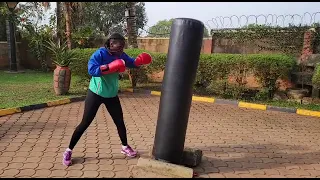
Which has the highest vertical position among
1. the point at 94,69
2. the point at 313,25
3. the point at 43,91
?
the point at 313,25

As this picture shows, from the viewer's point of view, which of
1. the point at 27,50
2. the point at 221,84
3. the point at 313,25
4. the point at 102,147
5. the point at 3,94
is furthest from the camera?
the point at 27,50

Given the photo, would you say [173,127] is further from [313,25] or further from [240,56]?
[313,25]

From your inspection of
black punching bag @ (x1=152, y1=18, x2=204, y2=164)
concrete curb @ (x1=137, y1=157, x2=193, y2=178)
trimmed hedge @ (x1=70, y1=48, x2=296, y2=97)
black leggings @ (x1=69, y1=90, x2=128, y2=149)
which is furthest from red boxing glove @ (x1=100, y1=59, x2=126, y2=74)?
trimmed hedge @ (x1=70, y1=48, x2=296, y2=97)

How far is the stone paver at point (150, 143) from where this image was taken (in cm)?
380

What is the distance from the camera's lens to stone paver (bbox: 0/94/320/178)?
380 cm

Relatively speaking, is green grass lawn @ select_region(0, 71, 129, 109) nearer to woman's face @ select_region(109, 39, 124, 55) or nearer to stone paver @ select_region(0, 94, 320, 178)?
stone paver @ select_region(0, 94, 320, 178)

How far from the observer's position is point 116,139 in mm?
4969

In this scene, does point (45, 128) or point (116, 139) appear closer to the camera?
point (116, 139)

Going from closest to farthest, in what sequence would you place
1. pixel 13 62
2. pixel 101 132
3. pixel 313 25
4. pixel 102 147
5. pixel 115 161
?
pixel 115 161 → pixel 102 147 → pixel 101 132 → pixel 313 25 → pixel 13 62

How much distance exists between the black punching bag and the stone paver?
0.40 meters

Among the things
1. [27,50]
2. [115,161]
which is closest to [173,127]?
[115,161]

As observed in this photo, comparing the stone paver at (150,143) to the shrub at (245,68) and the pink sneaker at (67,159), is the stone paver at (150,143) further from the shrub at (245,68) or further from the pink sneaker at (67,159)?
the shrub at (245,68)

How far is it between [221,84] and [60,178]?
6549mm

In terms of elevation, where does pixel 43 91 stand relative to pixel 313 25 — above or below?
below
